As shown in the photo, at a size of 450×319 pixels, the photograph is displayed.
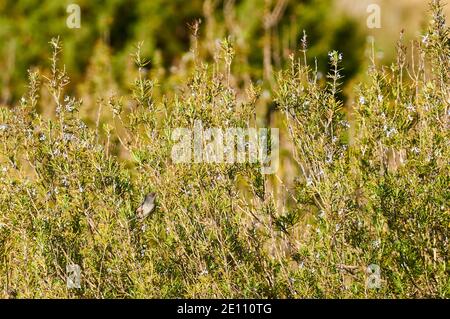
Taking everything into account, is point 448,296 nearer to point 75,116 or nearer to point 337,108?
point 337,108

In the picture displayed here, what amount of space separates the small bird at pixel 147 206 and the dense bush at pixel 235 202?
0.15 feet

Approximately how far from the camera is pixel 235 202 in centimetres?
409

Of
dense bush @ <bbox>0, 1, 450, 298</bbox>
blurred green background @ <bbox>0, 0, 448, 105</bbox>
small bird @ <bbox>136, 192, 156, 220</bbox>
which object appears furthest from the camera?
blurred green background @ <bbox>0, 0, 448, 105</bbox>

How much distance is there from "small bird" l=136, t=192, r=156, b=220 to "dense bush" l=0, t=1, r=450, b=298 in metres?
0.05

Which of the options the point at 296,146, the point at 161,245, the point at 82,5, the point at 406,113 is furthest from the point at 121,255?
the point at 82,5

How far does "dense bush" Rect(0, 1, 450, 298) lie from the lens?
3.90 meters

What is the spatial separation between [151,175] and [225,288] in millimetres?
705

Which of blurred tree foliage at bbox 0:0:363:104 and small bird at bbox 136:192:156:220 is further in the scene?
blurred tree foliage at bbox 0:0:363:104

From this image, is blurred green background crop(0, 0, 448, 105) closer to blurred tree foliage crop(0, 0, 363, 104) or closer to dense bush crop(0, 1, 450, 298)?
blurred tree foliage crop(0, 0, 363, 104)

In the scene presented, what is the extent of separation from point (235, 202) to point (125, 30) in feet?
31.0

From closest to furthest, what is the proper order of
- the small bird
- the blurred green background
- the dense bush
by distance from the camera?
the dense bush, the small bird, the blurred green background

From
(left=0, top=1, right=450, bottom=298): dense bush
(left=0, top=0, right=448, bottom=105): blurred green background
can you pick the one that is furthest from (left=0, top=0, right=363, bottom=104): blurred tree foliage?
(left=0, top=1, right=450, bottom=298): dense bush

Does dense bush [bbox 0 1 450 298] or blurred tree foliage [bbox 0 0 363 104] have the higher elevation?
blurred tree foliage [bbox 0 0 363 104]

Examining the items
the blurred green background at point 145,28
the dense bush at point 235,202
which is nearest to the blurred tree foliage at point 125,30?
the blurred green background at point 145,28
